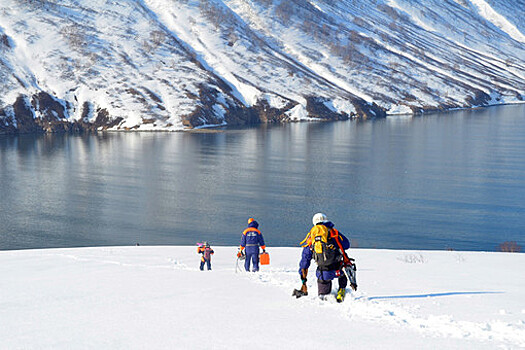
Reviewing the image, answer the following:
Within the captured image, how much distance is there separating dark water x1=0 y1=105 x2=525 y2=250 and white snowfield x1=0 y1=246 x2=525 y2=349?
84.9 ft

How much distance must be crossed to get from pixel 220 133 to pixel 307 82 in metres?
61.1

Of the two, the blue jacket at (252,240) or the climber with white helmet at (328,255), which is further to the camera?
the blue jacket at (252,240)

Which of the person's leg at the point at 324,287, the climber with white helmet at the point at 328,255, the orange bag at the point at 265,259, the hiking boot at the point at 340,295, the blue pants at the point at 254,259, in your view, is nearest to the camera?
the hiking boot at the point at 340,295

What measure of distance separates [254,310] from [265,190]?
164ft

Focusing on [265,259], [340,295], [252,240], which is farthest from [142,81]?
[340,295]

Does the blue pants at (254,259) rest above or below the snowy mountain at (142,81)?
below

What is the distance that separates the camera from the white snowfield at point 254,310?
893cm

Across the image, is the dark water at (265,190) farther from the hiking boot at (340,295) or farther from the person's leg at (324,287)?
the hiking boot at (340,295)

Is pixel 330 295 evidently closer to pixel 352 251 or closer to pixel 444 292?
pixel 444 292

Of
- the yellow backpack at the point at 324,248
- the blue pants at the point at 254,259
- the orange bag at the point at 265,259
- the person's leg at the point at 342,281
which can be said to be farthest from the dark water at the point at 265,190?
the yellow backpack at the point at 324,248

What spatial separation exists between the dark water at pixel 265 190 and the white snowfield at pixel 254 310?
84.9 ft

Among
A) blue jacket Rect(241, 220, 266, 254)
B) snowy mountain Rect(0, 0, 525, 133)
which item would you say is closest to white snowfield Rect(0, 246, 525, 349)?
blue jacket Rect(241, 220, 266, 254)

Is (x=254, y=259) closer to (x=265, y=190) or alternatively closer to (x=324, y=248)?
(x=324, y=248)

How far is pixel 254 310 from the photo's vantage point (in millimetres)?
10766
